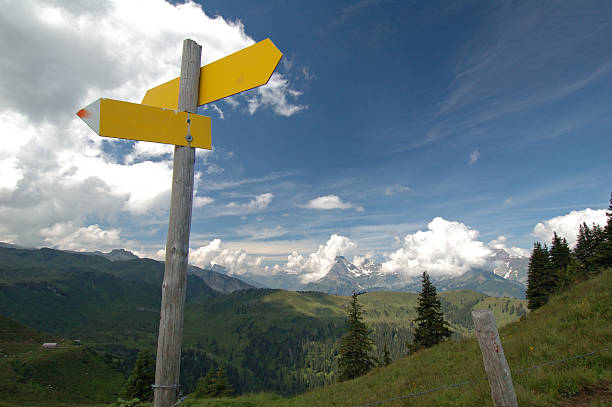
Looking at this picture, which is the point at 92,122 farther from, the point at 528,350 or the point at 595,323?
the point at 595,323

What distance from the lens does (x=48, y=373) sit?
83562 mm

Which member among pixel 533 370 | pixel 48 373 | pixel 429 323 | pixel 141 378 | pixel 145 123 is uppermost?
pixel 145 123

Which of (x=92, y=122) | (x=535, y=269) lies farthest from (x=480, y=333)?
(x=535, y=269)

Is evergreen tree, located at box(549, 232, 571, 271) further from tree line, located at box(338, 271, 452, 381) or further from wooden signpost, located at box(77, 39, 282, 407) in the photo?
wooden signpost, located at box(77, 39, 282, 407)

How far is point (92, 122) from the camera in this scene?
3199mm

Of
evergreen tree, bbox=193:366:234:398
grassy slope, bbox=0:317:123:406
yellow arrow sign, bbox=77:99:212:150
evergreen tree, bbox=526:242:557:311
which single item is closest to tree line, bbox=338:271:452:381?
evergreen tree, bbox=193:366:234:398

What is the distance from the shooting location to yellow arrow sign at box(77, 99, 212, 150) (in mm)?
3143

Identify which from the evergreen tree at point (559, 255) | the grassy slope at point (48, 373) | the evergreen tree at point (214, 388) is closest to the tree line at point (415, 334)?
the evergreen tree at point (214, 388)

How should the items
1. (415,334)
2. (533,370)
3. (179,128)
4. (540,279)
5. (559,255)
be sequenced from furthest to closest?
(559,255) → (540,279) → (415,334) → (533,370) → (179,128)

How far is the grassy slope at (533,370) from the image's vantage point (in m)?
6.78

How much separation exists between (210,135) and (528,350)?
13.9 meters

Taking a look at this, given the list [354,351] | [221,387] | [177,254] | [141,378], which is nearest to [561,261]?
[354,351]

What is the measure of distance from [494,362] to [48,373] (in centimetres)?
12589

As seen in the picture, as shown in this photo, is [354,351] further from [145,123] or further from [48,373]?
[48,373]
